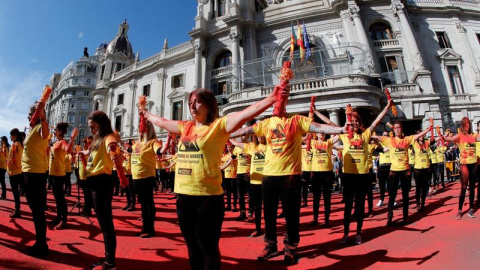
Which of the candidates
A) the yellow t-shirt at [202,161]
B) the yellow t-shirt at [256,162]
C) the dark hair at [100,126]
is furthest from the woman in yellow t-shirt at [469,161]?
the dark hair at [100,126]

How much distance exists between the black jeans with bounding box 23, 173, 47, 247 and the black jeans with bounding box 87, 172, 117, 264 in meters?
1.14

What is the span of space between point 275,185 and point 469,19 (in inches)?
1231

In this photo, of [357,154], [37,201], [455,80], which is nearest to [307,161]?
[357,154]

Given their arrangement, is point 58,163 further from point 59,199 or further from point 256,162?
point 256,162

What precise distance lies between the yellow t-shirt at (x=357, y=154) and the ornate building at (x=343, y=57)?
10.9 metres

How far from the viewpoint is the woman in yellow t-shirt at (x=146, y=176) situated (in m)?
4.85

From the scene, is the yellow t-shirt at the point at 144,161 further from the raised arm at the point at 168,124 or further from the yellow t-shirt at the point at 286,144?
the yellow t-shirt at the point at 286,144

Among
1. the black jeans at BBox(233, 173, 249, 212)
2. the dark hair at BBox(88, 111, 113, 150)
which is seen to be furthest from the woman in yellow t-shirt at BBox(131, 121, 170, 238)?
the black jeans at BBox(233, 173, 249, 212)

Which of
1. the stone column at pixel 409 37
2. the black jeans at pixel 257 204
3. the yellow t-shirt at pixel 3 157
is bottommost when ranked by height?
the black jeans at pixel 257 204

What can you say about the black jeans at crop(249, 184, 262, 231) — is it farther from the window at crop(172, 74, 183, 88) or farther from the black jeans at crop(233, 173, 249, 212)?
the window at crop(172, 74, 183, 88)

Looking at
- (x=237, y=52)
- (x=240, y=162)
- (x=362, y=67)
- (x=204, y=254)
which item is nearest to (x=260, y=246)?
(x=204, y=254)

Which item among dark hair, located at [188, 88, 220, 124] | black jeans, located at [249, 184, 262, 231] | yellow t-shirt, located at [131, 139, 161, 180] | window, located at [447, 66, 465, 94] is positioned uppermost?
window, located at [447, 66, 465, 94]

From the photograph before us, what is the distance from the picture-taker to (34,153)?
424 cm

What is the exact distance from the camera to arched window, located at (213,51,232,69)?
85.4ft
